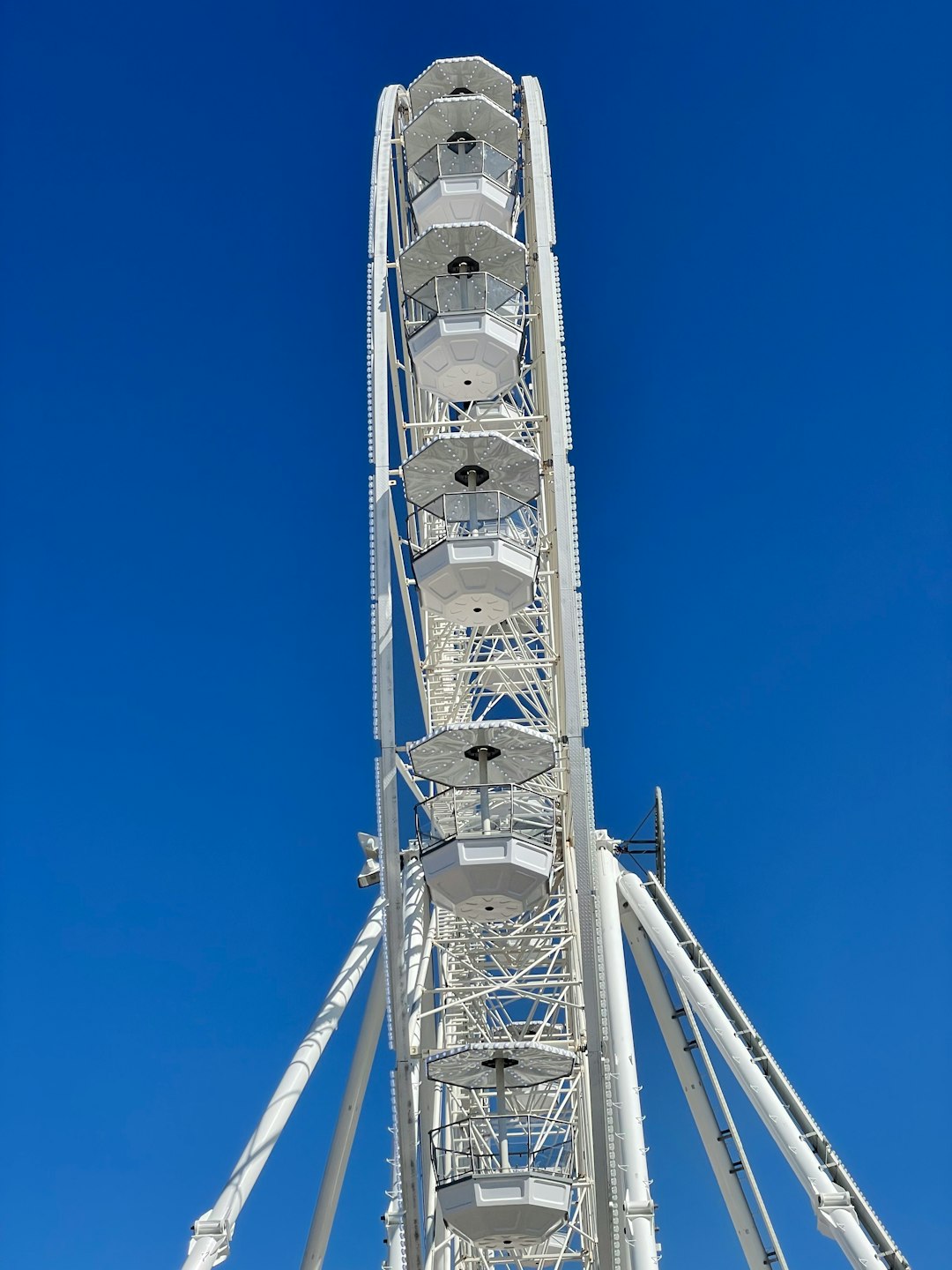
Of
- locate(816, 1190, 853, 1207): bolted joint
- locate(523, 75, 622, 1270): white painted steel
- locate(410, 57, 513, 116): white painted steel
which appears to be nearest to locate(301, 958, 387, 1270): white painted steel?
locate(523, 75, 622, 1270): white painted steel

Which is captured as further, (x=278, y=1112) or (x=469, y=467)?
(x=469, y=467)

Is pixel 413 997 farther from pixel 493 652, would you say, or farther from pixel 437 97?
pixel 437 97

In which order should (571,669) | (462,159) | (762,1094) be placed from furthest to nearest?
(462,159)
(571,669)
(762,1094)

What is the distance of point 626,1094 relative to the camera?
654 inches

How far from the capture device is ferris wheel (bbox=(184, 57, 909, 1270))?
52.2 feet

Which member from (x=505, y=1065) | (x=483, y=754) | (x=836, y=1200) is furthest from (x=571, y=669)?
(x=836, y=1200)

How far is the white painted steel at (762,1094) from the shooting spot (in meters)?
13.9

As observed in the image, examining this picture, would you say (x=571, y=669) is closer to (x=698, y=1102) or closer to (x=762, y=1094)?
(x=762, y=1094)

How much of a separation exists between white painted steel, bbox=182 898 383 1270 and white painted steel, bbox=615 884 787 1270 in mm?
3534

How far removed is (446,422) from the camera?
19.7m

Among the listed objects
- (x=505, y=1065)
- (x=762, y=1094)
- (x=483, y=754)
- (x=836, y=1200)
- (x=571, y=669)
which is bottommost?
(x=836, y=1200)

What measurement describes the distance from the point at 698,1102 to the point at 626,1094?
1.93 metres

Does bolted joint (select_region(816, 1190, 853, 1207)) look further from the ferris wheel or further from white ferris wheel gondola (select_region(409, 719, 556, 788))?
white ferris wheel gondola (select_region(409, 719, 556, 788))

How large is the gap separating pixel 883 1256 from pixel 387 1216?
8.46m
